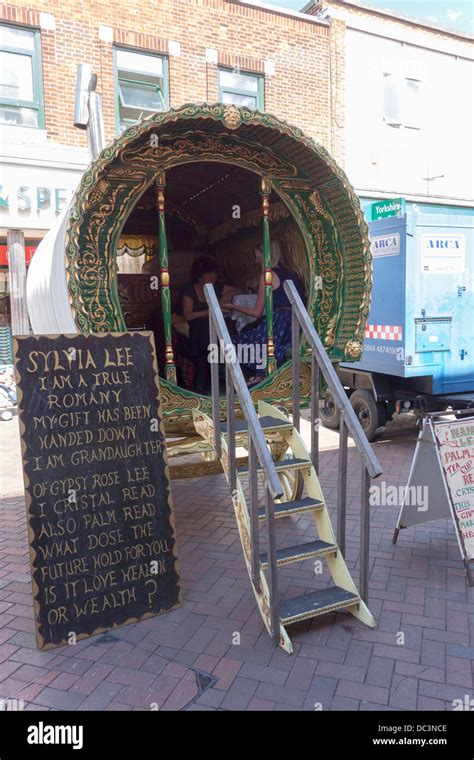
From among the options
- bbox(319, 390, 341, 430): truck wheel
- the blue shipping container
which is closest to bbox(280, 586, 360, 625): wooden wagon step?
the blue shipping container

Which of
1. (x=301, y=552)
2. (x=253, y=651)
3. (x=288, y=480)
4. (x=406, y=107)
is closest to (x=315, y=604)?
(x=301, y=552)

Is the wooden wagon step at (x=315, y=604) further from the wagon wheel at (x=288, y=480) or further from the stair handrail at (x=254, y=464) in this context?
the wagon wheel at (x=288, y=480)

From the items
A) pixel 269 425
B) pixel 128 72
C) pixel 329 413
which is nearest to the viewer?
pixel 269 425

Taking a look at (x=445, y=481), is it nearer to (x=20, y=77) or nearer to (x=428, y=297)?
(x=428, y=297)

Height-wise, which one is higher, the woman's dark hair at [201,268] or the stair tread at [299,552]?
the woman's dark hair at [201,268]

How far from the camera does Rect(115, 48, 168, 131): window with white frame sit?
1123 cm

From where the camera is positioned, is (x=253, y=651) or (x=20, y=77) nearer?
(x=253, y=651)

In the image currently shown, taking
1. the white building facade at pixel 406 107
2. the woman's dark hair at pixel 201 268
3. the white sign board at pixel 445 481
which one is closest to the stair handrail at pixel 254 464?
the white sign board at pixel 445 481

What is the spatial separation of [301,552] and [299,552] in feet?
0.04

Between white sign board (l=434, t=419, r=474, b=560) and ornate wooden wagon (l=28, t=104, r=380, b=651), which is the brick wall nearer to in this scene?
ornate wooden wagon (l=28, t=104, r=380, b=651)

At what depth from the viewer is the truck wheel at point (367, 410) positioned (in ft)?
27.1

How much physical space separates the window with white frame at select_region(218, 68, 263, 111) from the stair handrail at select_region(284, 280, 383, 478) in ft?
30.1

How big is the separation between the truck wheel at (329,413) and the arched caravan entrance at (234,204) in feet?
12.5

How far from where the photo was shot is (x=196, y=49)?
38.4 feet
